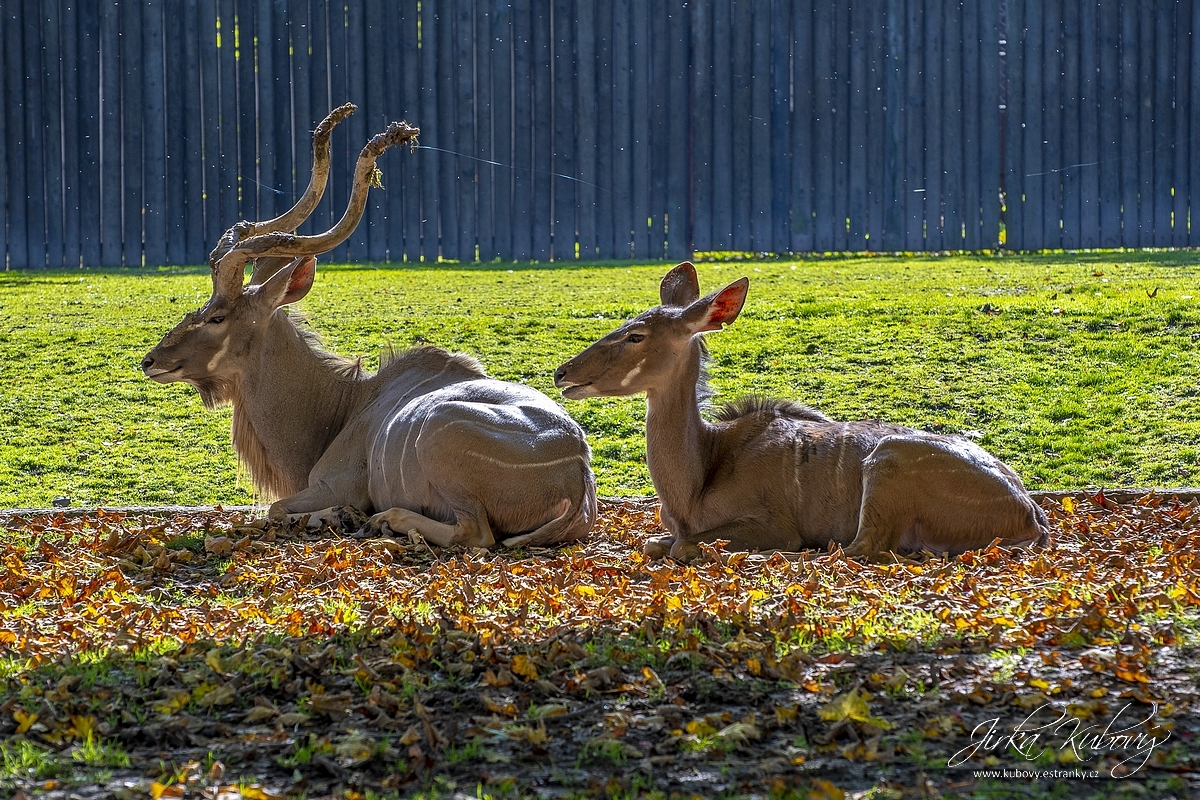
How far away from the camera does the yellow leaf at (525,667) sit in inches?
181

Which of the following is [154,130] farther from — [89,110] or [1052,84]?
[1052,84]

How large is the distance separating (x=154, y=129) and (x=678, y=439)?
35.4 feet

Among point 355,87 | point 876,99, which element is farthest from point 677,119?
point 355,87

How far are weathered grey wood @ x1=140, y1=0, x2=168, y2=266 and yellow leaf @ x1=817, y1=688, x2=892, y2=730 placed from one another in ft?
44.2

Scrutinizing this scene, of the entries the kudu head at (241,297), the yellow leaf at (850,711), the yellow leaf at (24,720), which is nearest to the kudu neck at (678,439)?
the kudu head at (241,297)

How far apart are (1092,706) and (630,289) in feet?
33.5

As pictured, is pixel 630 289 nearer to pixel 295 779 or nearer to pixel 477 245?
pixel 477 245

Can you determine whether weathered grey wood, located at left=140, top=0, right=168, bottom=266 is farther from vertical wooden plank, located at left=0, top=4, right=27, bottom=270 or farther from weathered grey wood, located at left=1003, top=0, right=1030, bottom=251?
weathered grey wood, located at left=1003, top=0, right=1030, bottom=251

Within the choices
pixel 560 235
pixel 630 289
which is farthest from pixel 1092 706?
pixel 560 235

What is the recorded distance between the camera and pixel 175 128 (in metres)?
16.1

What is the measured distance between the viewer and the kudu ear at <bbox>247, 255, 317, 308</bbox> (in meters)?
8.28

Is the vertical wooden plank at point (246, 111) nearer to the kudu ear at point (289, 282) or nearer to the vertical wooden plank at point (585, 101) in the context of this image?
the vertical wooden plank at point (585, 101)

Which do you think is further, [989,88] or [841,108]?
[989,88]

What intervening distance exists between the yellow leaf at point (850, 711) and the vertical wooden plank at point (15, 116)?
1396 cm
